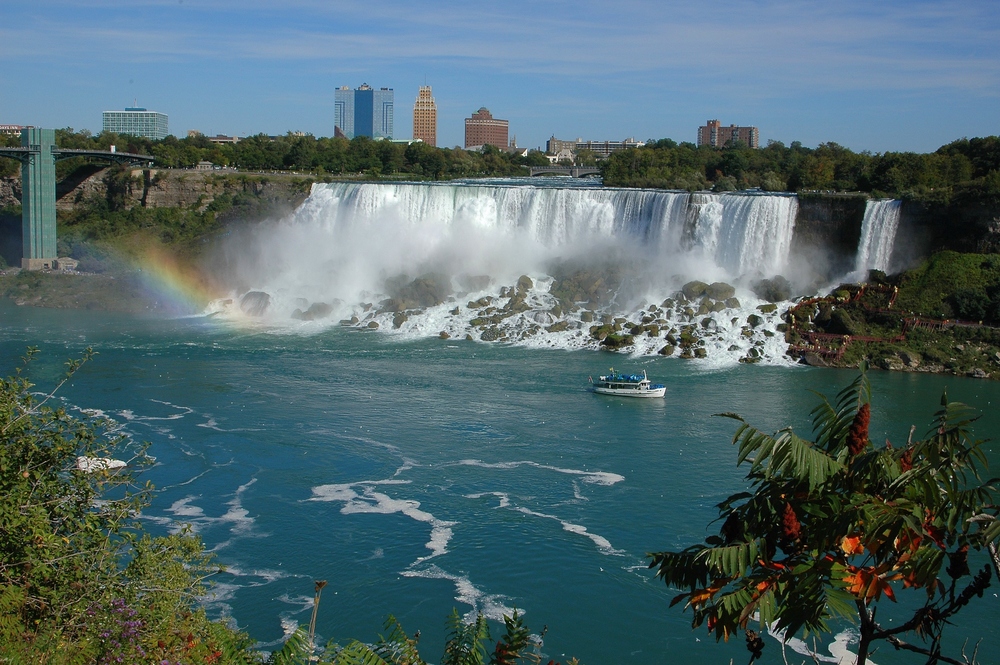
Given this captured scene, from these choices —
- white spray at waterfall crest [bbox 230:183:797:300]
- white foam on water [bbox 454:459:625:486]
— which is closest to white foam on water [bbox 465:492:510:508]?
white foam on water [bbox 454:459:625:486]

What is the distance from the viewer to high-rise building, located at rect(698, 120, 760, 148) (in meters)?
106

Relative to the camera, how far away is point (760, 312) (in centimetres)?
2589

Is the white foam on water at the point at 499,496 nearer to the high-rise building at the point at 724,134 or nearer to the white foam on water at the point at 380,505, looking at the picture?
the white foam on water at the point at 380,505

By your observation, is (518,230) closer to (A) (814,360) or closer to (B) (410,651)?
(A) (814,360)

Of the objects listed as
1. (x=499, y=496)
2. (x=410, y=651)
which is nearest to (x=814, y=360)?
(x=499, y=496)

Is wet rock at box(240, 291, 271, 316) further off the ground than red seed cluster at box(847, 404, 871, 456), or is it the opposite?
red seed cluster at box(847, 404, 871, 456)

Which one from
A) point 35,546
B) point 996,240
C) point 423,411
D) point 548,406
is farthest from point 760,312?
point 35,546

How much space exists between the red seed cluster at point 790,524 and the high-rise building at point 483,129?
140m

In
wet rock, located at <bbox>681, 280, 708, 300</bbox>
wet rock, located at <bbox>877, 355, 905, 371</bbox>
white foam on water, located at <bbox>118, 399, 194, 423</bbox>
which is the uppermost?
wet rock, located at <bbox>681, 280, 708, 300</bbox>

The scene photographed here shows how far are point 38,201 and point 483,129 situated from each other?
109 m

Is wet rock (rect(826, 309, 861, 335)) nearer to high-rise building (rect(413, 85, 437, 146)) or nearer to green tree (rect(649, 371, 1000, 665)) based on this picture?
green tree (rect(649, 371, 1000, 665))

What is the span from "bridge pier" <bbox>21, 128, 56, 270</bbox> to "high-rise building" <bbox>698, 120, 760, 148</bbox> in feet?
259

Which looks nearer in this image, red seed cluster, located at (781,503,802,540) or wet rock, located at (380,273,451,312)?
red seed cluster, located at (781,503,802,540)

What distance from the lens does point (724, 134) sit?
364ft
